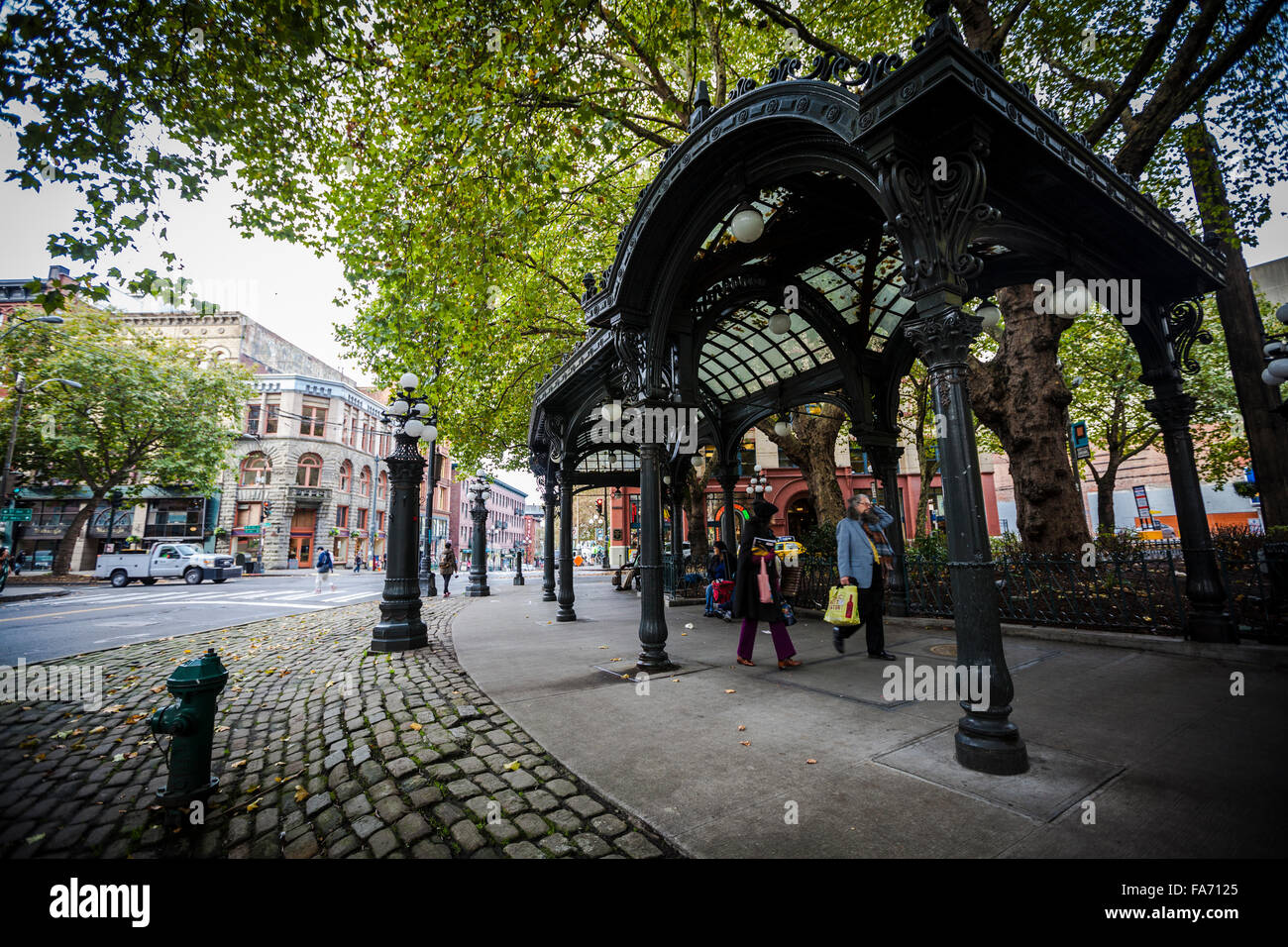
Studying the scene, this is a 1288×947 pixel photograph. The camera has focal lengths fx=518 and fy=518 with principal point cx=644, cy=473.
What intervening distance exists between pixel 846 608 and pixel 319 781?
5.31m

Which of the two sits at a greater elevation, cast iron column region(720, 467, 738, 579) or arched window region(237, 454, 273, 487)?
arched window region(237, 454, 273, 487)

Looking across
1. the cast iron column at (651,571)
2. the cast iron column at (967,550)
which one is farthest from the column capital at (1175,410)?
the cast iron column at (651,571)

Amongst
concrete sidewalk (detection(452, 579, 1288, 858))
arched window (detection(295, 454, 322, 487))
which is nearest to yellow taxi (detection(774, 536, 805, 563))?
concrete sidewalk (detection(452, 579, 1288, 858))

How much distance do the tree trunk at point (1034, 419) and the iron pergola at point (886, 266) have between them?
1.70m

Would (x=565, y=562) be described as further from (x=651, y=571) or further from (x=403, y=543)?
(x=651, y=571)

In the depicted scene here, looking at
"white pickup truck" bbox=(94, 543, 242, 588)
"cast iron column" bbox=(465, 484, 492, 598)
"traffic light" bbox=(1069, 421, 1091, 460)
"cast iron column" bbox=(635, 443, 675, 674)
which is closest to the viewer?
"cast iron column" bbox=(635, 443, 675, 674)

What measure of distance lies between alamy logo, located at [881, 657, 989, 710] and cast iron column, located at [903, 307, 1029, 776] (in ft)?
0.13

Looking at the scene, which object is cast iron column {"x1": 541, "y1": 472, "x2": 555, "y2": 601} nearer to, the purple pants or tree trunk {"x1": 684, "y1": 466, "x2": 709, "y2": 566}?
tree trunk {"x1": 684, "y1": 466, "x2": 709, "y2": 566}

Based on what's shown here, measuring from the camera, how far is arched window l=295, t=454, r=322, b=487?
41381 millimetres

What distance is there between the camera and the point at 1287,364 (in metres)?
8.69

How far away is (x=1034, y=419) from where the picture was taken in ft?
29.2

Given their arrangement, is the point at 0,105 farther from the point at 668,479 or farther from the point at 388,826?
the point at 668,479

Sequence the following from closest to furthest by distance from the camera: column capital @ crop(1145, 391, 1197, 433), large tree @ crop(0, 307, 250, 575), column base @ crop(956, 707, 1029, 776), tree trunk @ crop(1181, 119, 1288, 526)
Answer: column base @ crop(956, 707, 1029, 776), column capital @ crop(1145, 391, 1197, 433), tree trunk @ crop(1181, 119, 1288, 526), large tree @ crop(0, 307, 250, 575)
